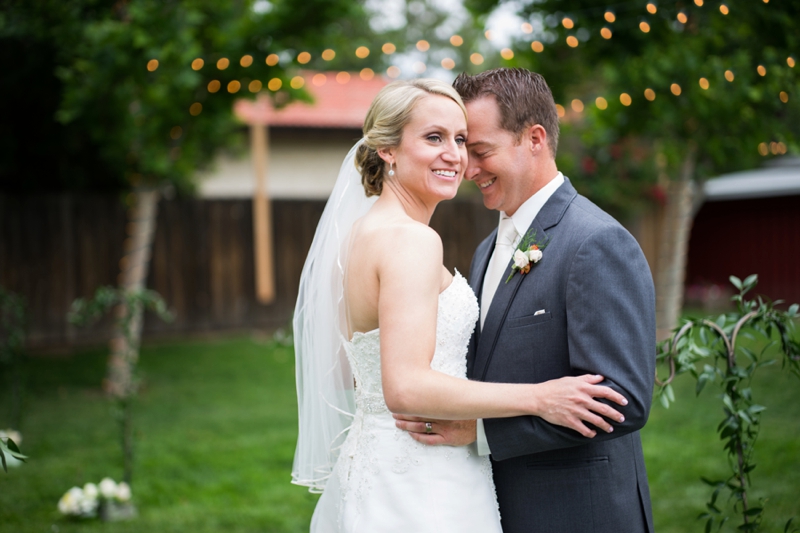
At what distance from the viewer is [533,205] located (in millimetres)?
2293

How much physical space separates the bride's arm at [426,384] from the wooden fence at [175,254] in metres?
8.58

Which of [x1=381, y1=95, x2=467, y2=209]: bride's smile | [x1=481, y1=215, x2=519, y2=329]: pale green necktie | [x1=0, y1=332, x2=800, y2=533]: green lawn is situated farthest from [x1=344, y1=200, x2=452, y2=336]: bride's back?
[x1=0, y1=332, x2=800, y2=533]: green lawn

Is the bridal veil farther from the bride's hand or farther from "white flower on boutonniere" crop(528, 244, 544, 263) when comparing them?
the bride's hand

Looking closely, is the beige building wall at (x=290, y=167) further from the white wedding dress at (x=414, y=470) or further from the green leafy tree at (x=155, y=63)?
the white wedding dress at (x=414, y=470)

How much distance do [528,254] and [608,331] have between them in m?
0.37

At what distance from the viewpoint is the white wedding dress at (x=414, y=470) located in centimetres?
211

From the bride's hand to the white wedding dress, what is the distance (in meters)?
0.38

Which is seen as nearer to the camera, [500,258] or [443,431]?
[443,431]

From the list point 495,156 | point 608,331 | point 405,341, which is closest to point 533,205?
point 495,156

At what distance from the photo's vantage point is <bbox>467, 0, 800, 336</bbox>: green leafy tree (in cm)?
462

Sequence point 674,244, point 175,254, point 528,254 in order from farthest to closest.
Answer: point 175,254
point 674,244
point 528,254

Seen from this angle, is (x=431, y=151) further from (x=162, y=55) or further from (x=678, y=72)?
(x=678, y=72)

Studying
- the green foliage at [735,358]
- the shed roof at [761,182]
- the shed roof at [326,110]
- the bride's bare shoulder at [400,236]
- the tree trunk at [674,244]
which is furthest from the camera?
the shed roof at [326,110]

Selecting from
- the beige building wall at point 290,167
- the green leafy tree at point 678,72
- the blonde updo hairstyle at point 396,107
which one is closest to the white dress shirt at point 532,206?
the blonde updo hairstyle at point 396,107
